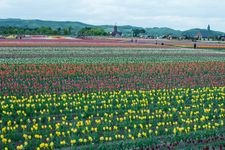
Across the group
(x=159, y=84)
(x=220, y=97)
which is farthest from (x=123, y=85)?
(x=220, y=97)

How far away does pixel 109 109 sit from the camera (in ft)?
50.1

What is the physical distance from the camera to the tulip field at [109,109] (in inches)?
450

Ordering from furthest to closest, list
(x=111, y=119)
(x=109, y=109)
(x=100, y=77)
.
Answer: (x=100, y=77)
(x=109, y=109)
(x=111, y=119)

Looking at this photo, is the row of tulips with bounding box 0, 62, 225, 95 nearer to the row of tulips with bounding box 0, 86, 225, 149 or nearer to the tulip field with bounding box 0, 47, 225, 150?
the tulip field with bounding box 0, 47, 225, 150

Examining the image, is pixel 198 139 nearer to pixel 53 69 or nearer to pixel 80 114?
pixel 80 114

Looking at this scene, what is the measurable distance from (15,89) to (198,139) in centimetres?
955

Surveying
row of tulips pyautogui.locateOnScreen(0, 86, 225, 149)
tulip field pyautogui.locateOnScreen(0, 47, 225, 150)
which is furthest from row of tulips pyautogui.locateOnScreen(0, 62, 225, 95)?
row of tulips pyautogui.locateOnScreen(0, 86, 225, 149)

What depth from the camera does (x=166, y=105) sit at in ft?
53.3

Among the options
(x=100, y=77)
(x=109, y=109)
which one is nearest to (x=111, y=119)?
(x=109, y=109)

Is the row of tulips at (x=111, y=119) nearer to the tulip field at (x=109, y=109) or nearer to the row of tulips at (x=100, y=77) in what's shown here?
the tulip field at (x=109, y=109)

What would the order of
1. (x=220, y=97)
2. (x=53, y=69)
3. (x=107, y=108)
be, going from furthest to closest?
(x=53, y=69)
(x=220, y=97)
(x=107, y=108)

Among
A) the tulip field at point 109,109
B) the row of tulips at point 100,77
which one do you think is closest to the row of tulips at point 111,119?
the tulip field at point 109,109

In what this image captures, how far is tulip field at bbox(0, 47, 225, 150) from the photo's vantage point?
11.4m

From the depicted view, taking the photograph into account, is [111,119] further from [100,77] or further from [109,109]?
[100,77]
